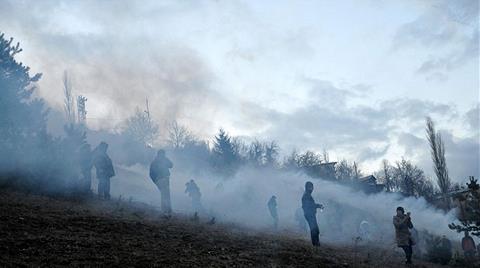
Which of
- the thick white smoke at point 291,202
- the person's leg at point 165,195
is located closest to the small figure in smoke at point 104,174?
the person's leg at point 165,195

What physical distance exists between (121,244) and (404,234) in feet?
28.6

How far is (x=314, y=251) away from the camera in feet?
38.9

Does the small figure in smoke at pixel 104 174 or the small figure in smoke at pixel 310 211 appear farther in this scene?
the small figure in smoke at pixel 104 174

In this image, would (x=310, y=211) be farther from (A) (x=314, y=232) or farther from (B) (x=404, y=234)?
(B) (x=404, y=234)

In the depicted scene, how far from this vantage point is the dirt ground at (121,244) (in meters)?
7.87

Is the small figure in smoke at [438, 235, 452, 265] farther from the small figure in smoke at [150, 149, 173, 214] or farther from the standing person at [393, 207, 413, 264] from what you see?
the small figure in smoke at [150, 149, 173, 214]

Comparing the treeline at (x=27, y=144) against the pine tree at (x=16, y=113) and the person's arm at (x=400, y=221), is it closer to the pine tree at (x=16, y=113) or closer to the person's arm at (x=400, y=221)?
the pine tree at (x=16, y=113)

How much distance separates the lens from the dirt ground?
7867mm

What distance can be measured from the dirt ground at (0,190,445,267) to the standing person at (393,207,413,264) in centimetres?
53

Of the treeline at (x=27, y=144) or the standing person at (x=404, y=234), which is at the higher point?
the treeline at (x=27, y=144)

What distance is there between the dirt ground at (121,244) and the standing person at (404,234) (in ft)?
1.73

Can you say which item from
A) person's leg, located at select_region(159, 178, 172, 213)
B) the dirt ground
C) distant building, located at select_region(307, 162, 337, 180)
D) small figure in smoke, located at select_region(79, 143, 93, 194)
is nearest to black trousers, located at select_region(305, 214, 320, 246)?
the dirt ground

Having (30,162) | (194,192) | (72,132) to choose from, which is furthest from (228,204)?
(30,162)

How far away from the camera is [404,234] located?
44.2ft
